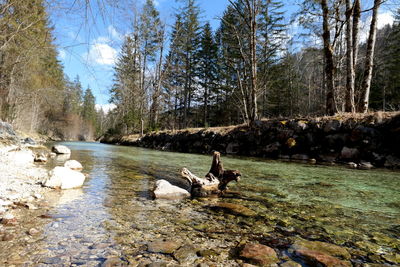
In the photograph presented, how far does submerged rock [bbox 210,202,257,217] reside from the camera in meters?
2.83

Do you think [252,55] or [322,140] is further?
[252,55]

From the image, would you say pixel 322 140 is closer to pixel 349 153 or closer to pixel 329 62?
pixel 349 153

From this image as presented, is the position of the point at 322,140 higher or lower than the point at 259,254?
higher

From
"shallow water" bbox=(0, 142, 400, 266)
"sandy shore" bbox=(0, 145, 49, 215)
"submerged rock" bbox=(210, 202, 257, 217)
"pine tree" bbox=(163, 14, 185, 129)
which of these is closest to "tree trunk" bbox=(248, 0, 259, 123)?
"shallow water" bbox=(0, 142, 400, 266)

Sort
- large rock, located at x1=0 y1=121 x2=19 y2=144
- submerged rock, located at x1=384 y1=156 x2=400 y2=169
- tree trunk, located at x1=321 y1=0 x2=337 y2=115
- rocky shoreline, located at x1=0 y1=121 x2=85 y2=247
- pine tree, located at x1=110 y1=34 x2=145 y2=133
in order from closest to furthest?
rocky shoreline, located at x1=0 y1=121 x2=85 y2=247 → submerged rock, located at x1=384 y1=156 x2=400 y2=169 → tree trunk, located at x1=321 y1=0 x2=337 y2=115 → large rock, located at x1=0 y1=121 x2=19 y2=144 → pine tree, located at x1=110 y1=34 x2=145 y2=133

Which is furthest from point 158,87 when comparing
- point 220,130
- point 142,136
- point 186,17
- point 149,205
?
point 149,205

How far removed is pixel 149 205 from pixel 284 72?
73.7 ft

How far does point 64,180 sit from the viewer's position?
12.4 ft

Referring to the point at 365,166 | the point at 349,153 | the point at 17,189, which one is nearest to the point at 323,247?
the point at 17,189

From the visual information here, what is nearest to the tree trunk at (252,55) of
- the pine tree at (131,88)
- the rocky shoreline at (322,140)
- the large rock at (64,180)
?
the rocky shoreline at (322,140)

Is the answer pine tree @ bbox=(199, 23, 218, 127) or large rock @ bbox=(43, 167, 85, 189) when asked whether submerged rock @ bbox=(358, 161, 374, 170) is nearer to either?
large rock @ bbox=(43, 167, 85, 189)

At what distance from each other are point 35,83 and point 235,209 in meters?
21.8

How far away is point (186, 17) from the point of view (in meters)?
25.0

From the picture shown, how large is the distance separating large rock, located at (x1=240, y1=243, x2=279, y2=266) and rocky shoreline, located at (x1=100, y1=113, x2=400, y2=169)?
6.63 metres
